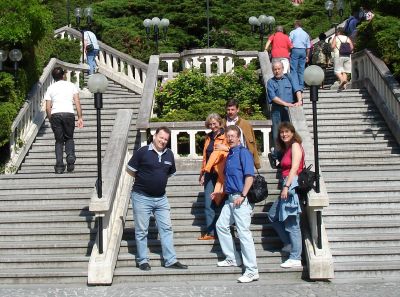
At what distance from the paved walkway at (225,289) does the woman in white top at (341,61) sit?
29.2 ft

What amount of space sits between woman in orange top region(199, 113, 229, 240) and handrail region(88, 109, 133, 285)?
1.27 meters

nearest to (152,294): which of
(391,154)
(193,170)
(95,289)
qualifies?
(95,289)

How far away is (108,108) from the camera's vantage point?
17906mm

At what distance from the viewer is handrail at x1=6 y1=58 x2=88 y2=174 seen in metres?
15.0

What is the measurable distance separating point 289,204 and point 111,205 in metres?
2.50

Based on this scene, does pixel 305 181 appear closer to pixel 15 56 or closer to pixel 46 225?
pixel 46 225

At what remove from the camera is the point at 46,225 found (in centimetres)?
1162

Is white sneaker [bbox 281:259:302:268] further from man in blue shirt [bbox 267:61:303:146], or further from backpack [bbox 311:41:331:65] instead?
backpack [bbox 311:41:331:65]

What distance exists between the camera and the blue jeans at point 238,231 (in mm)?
10008

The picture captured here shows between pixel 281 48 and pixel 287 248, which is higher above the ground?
pixel 281 48

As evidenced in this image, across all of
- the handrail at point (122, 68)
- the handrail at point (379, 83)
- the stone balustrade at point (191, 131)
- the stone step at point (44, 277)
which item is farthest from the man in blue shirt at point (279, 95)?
the handrail at point (122, 68)

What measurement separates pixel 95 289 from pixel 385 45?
9799 mm

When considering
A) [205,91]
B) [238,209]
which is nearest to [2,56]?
[205,91]

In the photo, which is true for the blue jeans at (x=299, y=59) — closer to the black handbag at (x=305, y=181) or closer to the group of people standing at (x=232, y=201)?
the group of people standing at (x=232, y=201)
